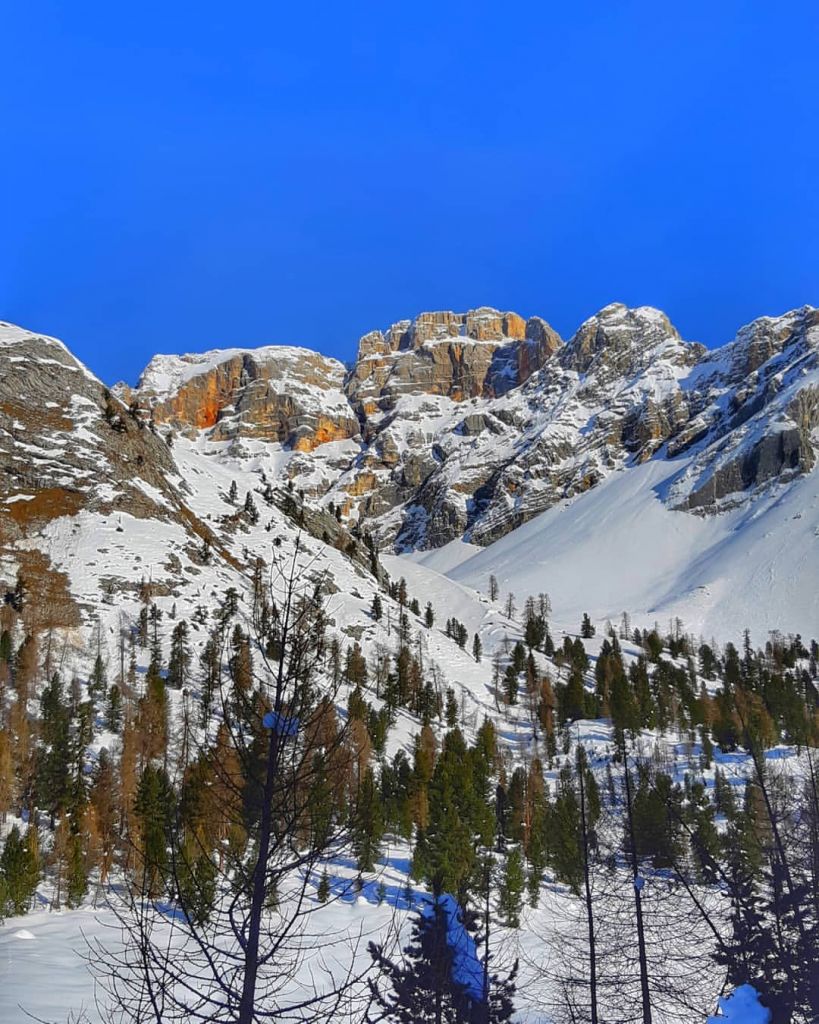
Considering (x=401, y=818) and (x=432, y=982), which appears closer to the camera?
(x=432, y=982)

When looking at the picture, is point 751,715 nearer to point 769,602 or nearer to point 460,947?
point 460,947

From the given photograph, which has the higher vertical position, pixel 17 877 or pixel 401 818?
pixel 17 877

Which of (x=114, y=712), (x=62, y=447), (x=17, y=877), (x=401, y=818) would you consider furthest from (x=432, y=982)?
(x=62, y=447)

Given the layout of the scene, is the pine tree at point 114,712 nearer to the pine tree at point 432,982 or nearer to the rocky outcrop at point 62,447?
the rocky outcrop at point 62,447

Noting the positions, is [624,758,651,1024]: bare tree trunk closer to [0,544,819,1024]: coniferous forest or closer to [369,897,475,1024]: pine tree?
[0,544,819,1024]: coniferous forest

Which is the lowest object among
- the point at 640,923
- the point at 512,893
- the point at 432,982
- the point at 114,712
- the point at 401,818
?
the point at 512,893

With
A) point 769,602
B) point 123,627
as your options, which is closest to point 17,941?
point 123,627

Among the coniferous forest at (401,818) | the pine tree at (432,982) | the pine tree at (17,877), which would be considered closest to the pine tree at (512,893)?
the coniferous forest at (401,818)

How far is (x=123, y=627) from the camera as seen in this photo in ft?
318

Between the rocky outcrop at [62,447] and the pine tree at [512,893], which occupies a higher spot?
the rocky outcrop at [62,447]

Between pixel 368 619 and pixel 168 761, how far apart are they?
5639 centimetres

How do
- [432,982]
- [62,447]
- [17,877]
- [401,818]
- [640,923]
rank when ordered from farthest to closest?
[62,447] < [401,818] < [17,877] < [640,923] < [432,982]

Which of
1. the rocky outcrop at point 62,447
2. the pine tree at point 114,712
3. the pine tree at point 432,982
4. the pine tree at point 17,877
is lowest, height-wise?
the pine tree at point 17,877

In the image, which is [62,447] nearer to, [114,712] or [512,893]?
[114,712]
